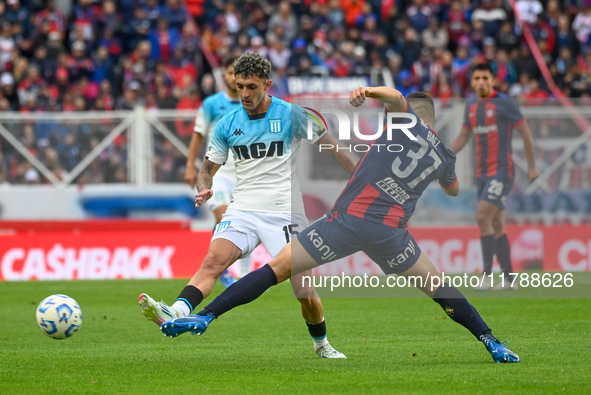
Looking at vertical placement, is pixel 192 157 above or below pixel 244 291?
above

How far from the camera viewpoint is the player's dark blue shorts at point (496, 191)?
1157 centimetres

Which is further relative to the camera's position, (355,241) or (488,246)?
(488,246)

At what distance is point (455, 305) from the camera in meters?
6.64

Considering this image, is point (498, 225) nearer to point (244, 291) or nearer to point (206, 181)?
point (206, 181)

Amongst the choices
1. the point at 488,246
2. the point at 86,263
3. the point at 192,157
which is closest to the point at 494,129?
the point at 488,246

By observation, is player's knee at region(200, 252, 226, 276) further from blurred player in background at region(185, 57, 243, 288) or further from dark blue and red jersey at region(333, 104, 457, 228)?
blurred player in background at region(185, 57, 243, 288)

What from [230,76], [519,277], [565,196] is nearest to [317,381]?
[230,76]

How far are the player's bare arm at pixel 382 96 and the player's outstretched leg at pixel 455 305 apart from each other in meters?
1.12

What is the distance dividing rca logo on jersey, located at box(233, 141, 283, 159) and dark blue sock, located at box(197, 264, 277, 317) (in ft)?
3.86

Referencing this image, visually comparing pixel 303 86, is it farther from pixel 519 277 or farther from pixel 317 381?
pixel 317 381

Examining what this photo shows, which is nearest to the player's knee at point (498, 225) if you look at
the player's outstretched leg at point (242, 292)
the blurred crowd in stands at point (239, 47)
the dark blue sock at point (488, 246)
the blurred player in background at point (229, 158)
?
the dark blue sock at point (488, 246)

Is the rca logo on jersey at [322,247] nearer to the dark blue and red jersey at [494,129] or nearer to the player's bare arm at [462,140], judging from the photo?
the player's bare arm at [462,140]

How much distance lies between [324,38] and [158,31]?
383cm

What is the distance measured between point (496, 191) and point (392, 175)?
17.3 ft
